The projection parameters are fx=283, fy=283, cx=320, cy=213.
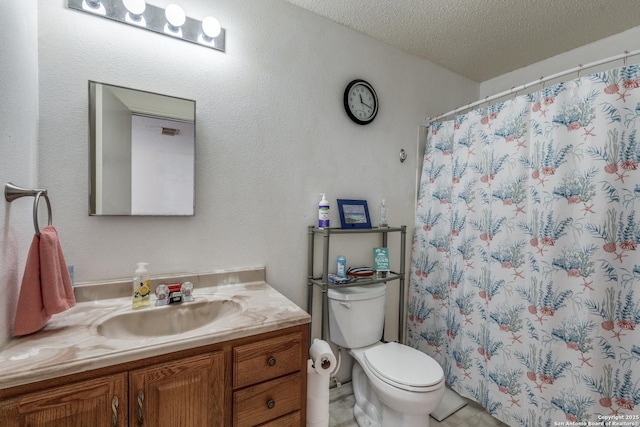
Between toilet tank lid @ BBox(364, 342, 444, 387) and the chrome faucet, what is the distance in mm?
998

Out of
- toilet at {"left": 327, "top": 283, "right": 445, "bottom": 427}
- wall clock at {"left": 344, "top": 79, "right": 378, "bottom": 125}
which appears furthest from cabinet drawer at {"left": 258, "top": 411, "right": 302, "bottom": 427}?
wall clock at {"left": 344, "top": 79, "right": 378, "bottom": 125}

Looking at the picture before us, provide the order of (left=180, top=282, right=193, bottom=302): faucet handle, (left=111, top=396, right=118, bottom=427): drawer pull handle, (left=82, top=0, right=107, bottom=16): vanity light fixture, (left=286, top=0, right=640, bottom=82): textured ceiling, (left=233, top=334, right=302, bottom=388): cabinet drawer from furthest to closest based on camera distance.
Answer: (left=286, top=0, right=640, bottom=82): textured ceiling < (left=180, top=282, right=193, bottom=302): faucet handle < (left=82, top=0, right=107, bottom=16): vanity light fixture < (left=233, top=334, right=302, bottom=388): cabinet drawer < (left=111, top=396, right=118, bottom=427): drawer pull handle

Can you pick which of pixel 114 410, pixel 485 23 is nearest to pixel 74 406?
pixel 114 410

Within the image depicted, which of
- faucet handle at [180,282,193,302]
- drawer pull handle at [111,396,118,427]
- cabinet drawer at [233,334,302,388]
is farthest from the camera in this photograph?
faucet handle at [180,282,193,302]

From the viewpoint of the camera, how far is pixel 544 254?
1.46 m

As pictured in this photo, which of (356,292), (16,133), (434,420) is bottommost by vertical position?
(434,420)

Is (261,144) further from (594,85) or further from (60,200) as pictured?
(594,85)

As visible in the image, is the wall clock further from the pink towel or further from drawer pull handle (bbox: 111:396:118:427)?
drawer pull handle (bbox: 111:396:118:427)

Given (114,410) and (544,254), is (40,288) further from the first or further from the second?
(544,254)

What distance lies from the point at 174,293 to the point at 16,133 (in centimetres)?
78

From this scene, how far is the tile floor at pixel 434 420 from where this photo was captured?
165 centimetres

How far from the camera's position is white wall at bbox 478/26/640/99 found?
1750 mm

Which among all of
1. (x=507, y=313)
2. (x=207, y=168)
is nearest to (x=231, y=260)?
(x=207, y=168)

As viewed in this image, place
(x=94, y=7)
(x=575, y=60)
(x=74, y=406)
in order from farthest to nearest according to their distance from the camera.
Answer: (x=575, y=60) < (x=94, y=7) < (x=74, y=406)
